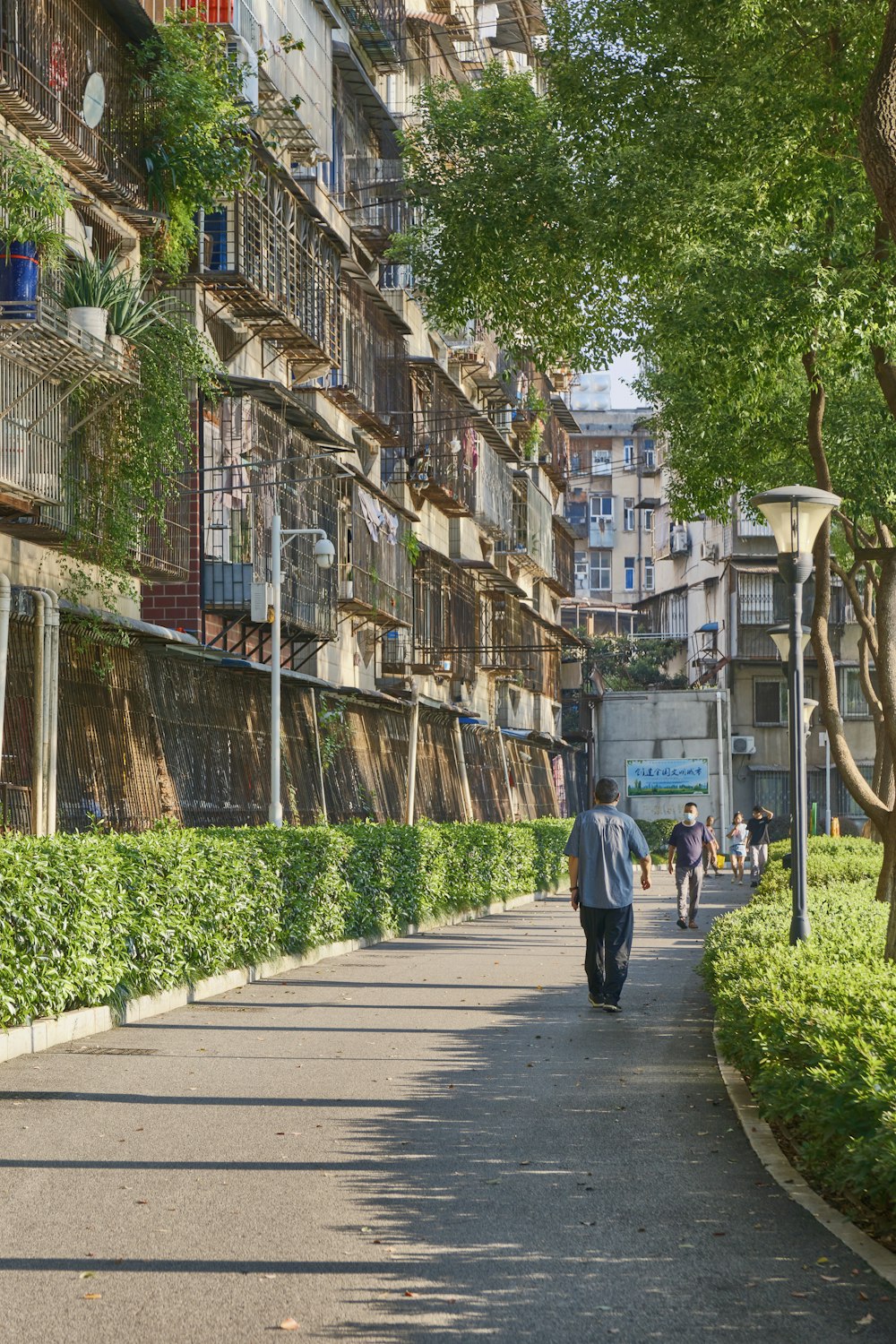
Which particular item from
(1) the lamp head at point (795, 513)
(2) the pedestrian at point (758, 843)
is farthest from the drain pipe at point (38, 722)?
(2) the pedestrian at point (758, 843)

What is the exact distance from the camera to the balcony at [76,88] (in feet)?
60.0

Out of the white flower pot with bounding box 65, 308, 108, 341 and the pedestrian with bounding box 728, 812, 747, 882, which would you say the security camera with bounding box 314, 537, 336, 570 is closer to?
the white flower pot with bounding box 65, 308, 108, 341

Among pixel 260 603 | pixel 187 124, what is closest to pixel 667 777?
pixel 260 603

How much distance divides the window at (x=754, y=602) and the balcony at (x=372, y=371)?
32490mm

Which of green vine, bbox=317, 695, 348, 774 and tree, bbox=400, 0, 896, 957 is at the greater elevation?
tree, bbox=400, 0, 896, 957

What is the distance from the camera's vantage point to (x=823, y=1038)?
8.50m

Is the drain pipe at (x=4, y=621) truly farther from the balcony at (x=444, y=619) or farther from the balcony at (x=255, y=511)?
the balcony at (x=444, y=619)

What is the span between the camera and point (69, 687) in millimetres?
20219

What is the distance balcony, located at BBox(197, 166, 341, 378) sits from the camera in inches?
985

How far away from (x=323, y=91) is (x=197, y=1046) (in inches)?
880

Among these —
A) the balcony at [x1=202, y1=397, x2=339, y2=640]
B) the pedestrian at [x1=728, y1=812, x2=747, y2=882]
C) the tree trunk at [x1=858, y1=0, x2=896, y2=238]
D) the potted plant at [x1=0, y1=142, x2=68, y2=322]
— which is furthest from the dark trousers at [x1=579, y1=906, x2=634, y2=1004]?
the pedestrian at [x1=728, y1=812, x2=747, y2=882]

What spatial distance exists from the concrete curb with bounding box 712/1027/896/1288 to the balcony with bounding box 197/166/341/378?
1662cm

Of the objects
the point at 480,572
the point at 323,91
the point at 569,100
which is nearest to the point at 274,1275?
the point at 569,100

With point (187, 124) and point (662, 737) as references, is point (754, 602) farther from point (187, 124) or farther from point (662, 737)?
point (187, 124)
